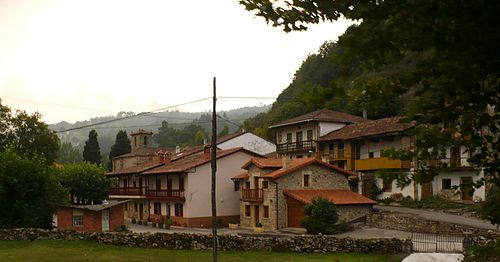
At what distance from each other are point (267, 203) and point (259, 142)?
88.2 feet

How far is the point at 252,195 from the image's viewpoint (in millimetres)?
42969

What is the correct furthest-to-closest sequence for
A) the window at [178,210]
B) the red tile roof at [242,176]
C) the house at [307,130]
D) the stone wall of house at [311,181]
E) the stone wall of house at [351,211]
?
the house at [307,130] < the window at [178,210] < the red tile roof at [242,176] < the stone wall of house at [311,181] < the stone wall of house at [351,211]

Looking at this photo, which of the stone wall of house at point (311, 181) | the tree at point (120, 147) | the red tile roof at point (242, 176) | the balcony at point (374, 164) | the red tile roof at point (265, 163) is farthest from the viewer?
the tree at point (120, 147)

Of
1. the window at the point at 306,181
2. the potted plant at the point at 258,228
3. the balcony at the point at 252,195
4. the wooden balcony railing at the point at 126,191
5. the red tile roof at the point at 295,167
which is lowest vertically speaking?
the potted plant at the point at 258,228

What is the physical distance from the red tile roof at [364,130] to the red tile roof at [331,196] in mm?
7230

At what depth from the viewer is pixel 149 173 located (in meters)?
52.9

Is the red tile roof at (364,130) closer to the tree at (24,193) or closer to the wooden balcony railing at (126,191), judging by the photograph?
the wooden balcony railing at (126,191)

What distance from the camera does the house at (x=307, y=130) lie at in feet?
183

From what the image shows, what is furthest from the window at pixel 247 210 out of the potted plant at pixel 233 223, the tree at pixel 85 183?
the tree at pixel 85 183

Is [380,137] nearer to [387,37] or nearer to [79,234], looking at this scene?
[79,234]

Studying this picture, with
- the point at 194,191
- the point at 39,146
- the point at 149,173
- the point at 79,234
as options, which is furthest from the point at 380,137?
the point at 39,146

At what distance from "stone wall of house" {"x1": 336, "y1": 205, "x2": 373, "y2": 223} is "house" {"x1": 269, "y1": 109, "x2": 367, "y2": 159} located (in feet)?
52.7

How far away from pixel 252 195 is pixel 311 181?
17.1 ft

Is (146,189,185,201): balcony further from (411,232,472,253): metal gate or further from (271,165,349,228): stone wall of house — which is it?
(411,232,472,253): metal gate
